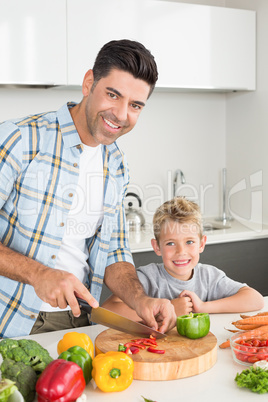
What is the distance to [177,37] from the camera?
11.1 feet

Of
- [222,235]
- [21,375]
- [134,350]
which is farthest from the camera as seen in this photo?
[222,235]

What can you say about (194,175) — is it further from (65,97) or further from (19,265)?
(19,265)

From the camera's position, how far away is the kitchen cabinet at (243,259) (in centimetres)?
337

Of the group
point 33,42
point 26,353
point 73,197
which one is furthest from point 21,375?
point 33,42

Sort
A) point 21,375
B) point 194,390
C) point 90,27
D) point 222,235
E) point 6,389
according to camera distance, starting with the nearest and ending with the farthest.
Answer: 1. point 6,389
2. point 21,375
3. point 194,390
4. point 90,27
5. point 222,235

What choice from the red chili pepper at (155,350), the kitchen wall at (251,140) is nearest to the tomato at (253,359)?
the red chili pepper at (155,350)

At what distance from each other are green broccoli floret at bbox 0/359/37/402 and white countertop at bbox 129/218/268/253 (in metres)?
1.91

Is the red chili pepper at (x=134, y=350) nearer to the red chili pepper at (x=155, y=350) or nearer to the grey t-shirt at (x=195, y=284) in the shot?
the red chili pepper at (x=155, y=350)

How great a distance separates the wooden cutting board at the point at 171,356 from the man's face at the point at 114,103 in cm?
65

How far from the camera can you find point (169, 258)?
212 centimetres

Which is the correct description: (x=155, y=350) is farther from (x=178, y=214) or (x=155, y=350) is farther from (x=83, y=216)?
(x=178, y=214)

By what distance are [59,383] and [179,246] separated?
1030mm

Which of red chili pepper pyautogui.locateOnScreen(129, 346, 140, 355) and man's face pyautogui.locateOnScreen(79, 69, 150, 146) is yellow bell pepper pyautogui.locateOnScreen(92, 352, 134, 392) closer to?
red chili pepper pyautogui.locateOnScreen(129, 346, 140, 355)

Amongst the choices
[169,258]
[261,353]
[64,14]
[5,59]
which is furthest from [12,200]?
[64,14]
